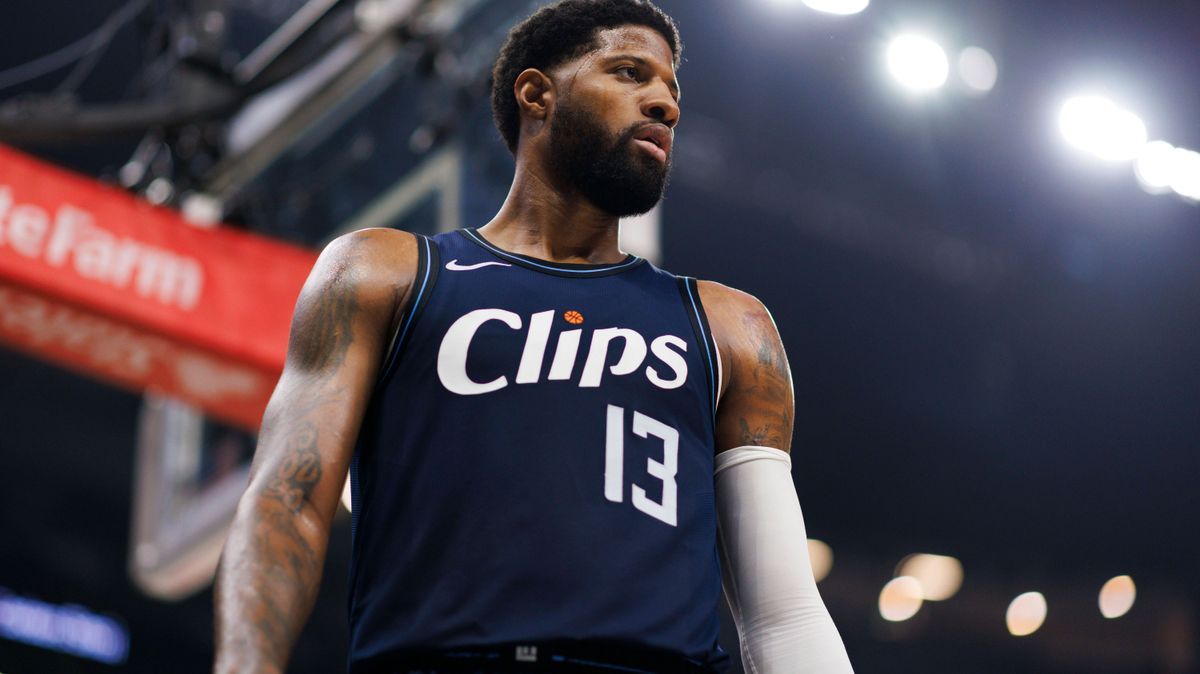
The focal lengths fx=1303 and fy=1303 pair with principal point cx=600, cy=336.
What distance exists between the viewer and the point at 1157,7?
6297 mm

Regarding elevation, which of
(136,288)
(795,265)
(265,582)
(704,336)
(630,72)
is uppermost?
(795,265)

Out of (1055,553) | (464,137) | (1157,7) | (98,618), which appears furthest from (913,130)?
(98,618)

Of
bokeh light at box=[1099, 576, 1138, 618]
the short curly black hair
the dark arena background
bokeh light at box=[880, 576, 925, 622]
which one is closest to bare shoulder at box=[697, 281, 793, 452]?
the short curly black hair

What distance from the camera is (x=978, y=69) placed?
7617 mm

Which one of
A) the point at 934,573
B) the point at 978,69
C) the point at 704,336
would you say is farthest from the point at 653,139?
the point at 934,573

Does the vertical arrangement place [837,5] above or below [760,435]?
above

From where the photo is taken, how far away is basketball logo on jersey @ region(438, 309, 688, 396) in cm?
181

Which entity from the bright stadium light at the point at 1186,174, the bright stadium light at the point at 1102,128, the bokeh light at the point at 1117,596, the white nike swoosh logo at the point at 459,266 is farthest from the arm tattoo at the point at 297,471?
the bokeh light at the point at 1117,596

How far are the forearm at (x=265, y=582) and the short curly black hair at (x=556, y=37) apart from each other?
2.95 ft

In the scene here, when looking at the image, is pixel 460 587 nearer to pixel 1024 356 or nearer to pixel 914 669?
pixel 1024 356

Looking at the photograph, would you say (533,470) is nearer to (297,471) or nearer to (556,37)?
(297,471)

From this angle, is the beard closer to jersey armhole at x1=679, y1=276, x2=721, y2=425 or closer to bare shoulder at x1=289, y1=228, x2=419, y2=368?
jersey armhole at x1=679, y1=276, x2=721, y2=425

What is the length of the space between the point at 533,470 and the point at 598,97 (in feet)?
2.18

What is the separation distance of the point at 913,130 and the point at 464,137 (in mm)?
3767
